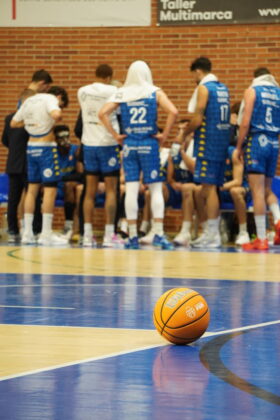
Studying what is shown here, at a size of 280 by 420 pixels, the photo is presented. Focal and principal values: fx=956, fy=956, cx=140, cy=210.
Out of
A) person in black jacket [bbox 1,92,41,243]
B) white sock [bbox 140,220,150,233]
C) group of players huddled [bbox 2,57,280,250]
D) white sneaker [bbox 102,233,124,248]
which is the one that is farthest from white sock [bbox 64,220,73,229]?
white sneaker [bbox 102,233,124,248]

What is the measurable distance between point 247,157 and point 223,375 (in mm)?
6952

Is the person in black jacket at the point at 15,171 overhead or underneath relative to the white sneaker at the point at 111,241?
overhead

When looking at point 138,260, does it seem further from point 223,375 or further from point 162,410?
point 162,410

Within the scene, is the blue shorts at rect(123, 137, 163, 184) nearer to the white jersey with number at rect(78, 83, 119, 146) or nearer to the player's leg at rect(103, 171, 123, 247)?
the player's leg at rect(103, 171, 123, 247)

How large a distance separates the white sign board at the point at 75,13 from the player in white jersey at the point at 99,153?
354 cm

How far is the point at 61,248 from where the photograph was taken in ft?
32.6

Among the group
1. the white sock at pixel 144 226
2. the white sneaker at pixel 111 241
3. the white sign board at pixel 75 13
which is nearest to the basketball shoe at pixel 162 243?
the white sneaker at pixel 111 241

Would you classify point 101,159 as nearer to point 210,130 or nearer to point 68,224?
point 210,130

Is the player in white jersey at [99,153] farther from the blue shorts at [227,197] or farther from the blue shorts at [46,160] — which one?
the blue shorts at [227,197]

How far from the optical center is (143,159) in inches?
391

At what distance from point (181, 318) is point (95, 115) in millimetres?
6895

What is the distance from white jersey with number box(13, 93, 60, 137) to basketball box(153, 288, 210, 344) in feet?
22.0

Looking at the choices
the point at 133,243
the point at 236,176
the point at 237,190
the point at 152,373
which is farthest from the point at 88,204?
the point at 152,373

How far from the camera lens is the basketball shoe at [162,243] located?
10036 mm
